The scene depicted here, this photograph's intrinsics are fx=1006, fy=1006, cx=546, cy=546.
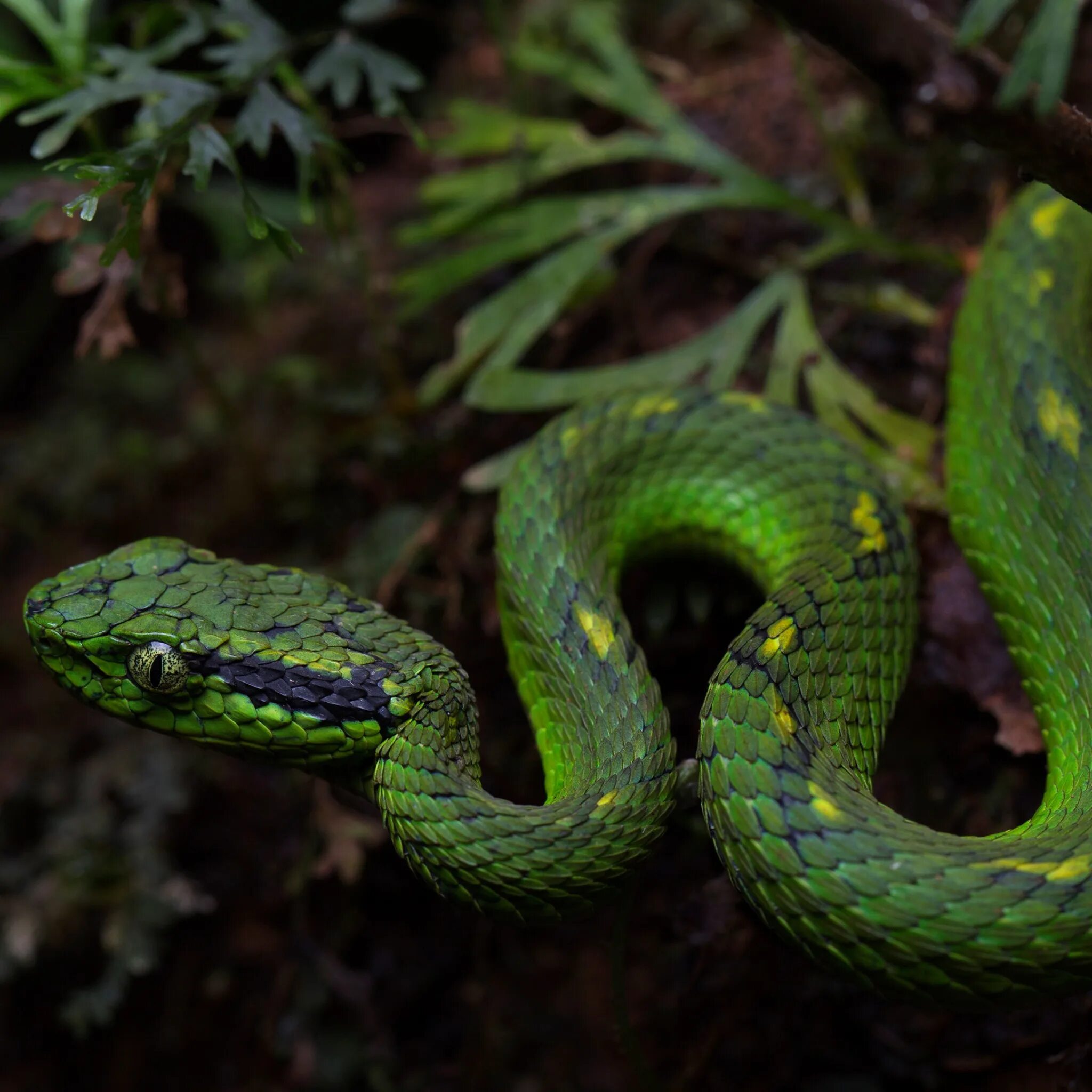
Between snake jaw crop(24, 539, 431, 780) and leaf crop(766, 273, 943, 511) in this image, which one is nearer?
snake jaw crop(24, 539, 431, 780)

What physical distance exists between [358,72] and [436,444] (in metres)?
1.51

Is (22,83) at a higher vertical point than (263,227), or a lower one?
lower

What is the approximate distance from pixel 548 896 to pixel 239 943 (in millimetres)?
2284

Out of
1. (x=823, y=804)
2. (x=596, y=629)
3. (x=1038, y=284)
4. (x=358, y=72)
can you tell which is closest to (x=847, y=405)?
(x=1038, y=284)

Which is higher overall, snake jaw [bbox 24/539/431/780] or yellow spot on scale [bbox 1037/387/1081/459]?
yellow spot on scale [bbox 1037/387/1081/459]

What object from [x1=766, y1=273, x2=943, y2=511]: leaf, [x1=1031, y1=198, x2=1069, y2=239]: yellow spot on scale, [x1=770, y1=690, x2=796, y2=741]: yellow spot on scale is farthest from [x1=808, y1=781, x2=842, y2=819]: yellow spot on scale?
[x1=1031, y1=198, x2=1069, y2=239]: yellow spot on scale

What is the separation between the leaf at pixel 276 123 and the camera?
9.80 feet

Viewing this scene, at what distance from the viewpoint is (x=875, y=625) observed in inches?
112

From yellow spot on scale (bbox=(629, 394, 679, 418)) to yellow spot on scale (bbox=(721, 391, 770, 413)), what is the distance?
0.17 meters

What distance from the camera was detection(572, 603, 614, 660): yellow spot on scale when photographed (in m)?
2.83

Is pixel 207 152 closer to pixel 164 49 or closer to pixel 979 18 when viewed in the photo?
pixel 164 49

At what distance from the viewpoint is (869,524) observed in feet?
9.78

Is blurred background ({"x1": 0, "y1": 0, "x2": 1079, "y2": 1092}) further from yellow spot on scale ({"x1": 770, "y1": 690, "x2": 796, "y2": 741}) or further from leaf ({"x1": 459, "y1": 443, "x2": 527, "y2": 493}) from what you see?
yellow spot on scale ({"x1": 770, "y1": 690, "x2": 796, "y2": 741})

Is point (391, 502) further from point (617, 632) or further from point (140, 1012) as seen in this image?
point (140, 1012)
